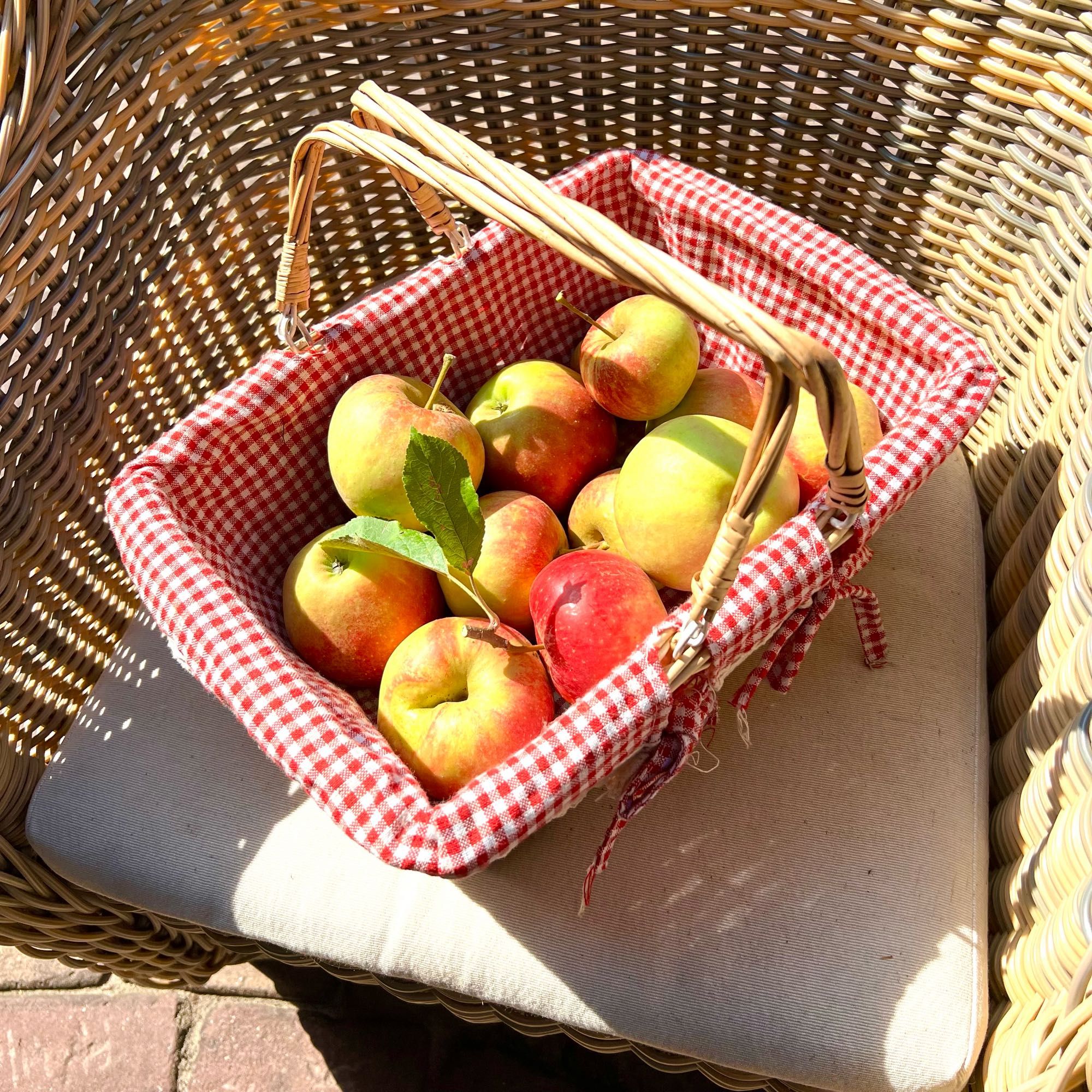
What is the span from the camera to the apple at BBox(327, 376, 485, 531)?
70cm

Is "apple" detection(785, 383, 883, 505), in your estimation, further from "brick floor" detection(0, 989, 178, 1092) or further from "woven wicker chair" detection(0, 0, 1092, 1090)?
"brick floor" detection(0, 989, 178, 1092)

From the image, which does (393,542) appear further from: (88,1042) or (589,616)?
(88,1042)

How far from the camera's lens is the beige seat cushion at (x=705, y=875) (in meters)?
0.64

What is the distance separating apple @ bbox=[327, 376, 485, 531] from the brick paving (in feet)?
2.08

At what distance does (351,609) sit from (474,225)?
592 millimetres

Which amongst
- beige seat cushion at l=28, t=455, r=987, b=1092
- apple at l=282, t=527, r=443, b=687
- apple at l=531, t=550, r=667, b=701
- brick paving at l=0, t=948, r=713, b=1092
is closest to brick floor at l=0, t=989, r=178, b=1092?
brick paving at l=0, t=948, r=713, b=1092

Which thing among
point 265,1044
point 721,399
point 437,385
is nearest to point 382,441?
point 437,385

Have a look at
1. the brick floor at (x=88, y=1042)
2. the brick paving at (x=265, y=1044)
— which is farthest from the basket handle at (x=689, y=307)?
the brick floor at (x=88, y=1042)

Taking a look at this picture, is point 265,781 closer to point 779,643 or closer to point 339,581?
point 339,581

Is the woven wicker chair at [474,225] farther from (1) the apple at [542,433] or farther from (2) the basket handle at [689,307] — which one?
(1) the apple at [542,433]

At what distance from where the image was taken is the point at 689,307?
1.51 feet

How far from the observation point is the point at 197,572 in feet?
2.06

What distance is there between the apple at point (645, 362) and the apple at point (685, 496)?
Answer: 0.07 m

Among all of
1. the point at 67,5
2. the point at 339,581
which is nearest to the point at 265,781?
the point at 339,581
